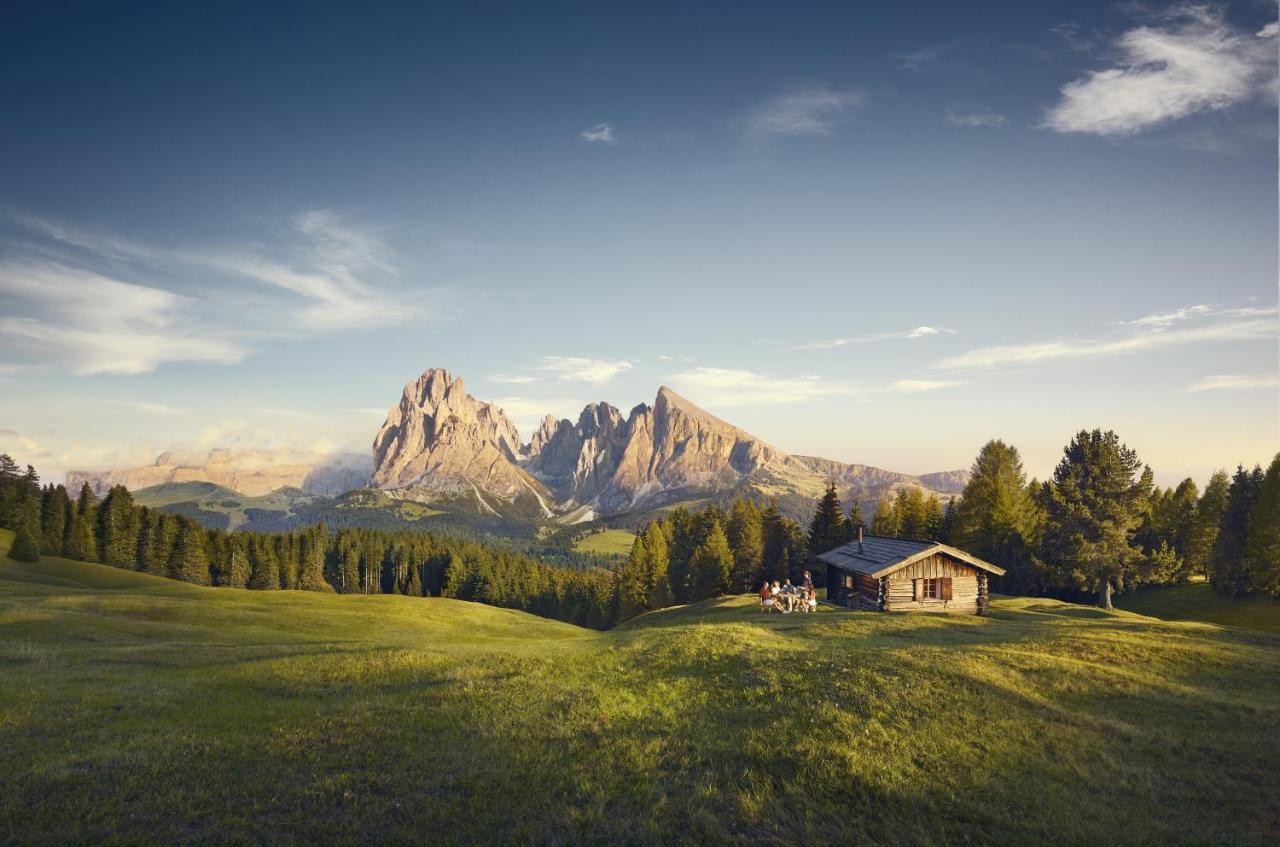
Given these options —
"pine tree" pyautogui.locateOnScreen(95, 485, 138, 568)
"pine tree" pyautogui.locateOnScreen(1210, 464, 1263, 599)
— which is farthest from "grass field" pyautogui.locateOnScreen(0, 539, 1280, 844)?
"pine tree" pyautogui.locateOnScreen(95, 485, 138, 568)

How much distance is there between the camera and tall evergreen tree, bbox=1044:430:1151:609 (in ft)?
169

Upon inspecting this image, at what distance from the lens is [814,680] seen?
1723 cm

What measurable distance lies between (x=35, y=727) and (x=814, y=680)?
19402 millimetres

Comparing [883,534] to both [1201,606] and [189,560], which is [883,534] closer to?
[1201,606]

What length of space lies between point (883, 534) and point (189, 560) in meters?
116

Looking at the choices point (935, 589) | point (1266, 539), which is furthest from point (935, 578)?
point (1266, 539)

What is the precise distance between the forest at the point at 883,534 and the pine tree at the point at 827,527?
0.65 feet

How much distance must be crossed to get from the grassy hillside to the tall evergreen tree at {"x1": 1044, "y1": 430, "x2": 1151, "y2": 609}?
12015 mm

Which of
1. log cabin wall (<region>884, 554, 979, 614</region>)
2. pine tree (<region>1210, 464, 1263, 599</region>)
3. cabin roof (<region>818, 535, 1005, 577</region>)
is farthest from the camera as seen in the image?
pine tree (<region>1210, 464, 1263, 599</region>)

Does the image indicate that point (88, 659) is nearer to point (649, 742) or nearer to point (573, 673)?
point (573, 673)

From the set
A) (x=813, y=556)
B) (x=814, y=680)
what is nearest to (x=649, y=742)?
(x=814, y=680)

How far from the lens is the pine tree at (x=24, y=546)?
229 ft

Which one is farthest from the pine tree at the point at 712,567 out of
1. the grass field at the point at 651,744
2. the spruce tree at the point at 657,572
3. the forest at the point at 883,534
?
the grass field at the point at 651,744

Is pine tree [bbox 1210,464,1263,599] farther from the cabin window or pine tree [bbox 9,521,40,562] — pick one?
pine tree [bbox 9,521,40,562]
